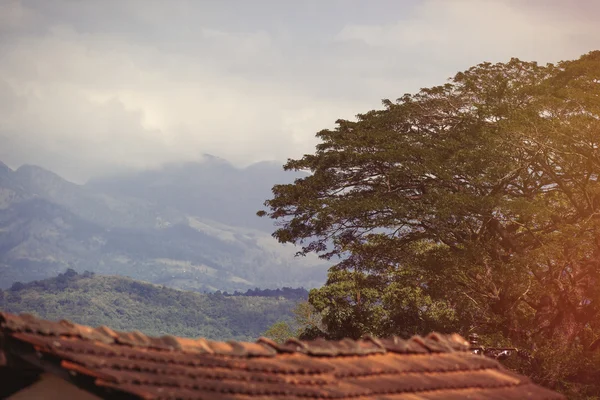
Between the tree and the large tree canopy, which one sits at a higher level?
the large tree canopy

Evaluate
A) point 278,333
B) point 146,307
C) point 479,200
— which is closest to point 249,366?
point 479,200

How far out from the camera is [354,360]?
21.1ft

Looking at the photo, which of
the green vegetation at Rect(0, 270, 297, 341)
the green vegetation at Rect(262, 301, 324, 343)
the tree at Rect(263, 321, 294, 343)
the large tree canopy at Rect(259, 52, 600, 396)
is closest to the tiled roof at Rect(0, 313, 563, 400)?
the large tree canopy at Rect(259, 52, 600, 396)

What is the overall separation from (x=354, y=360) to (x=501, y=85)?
76.0ft

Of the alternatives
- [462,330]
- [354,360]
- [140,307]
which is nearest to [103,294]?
[140,307]

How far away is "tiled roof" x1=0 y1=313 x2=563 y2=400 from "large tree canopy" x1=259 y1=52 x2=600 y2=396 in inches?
691

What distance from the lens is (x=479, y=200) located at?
25.0 metres

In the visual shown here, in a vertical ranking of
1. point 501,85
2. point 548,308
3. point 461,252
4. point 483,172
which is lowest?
point 548,308

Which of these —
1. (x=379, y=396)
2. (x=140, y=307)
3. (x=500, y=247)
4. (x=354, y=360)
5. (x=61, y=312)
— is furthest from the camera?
(x=140, y=307)

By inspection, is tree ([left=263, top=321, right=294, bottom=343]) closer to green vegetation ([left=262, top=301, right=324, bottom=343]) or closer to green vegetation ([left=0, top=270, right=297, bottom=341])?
green vegetation ([left=262, top=301, right=324, bottom=343])

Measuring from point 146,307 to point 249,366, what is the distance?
6000 inches

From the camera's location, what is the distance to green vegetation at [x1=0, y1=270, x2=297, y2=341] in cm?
13962

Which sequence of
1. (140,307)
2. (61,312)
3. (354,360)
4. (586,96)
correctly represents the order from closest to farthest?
(354,360)
(586,96)
(61,312)
(140,307)

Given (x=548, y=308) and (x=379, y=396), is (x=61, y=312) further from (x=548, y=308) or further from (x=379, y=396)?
(x=379, y=396)
